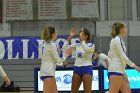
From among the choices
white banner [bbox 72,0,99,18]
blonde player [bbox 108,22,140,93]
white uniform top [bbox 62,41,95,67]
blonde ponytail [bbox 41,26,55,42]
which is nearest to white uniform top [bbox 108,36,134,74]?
blonde player [bbox 108,22,140,93]

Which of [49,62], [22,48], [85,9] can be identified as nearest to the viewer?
[49,62]

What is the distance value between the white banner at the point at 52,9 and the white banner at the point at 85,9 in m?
0.48

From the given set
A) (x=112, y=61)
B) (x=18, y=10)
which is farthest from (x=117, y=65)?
(x=18, y=10)

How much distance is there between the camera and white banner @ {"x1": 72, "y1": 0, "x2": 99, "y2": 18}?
14984 millimetres

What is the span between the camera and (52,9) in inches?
597

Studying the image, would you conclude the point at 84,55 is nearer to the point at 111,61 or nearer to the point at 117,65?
the point at 111,61

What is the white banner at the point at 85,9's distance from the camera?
1498 cm

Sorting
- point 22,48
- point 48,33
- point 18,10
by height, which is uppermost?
point 18,10

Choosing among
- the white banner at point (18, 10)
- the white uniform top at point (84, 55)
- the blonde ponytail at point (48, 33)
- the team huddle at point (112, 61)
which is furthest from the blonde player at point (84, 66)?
the white banner at point (18, 10)

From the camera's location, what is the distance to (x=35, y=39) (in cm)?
1474

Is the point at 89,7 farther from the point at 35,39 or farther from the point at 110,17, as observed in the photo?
the point at 35,39

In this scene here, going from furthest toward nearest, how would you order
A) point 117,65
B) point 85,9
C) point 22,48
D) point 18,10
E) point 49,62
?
point 18,10
point 85,9
point 22,48
point 49,62
point 117,65

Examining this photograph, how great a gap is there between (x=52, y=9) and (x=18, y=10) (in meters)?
1.49

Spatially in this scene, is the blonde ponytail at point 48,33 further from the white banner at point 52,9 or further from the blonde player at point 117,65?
the white banner at point 52,9
